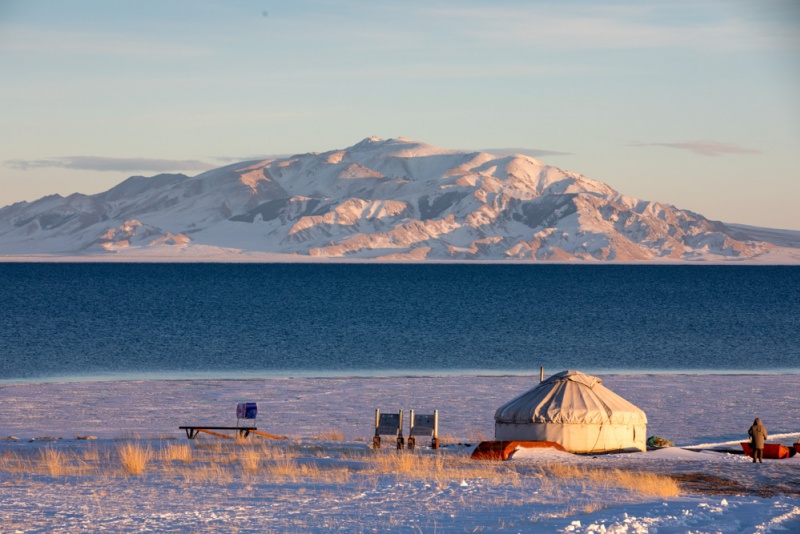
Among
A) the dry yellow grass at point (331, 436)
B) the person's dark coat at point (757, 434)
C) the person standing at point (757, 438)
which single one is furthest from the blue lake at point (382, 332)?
the person's dark coat at point (757, 434)

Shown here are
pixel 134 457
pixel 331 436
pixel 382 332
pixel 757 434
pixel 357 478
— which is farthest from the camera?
pixel 382 332

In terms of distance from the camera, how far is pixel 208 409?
37.6m

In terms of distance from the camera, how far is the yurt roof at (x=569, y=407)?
28312 mm

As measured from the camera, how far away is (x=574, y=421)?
28.3m

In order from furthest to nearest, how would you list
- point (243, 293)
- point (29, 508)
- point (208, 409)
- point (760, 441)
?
point (243, 293) → point (208, 409) → point (760, 441) → point (29, 508)

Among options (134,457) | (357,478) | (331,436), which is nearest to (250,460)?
(134,457)

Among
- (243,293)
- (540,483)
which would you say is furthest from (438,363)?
(243,293)

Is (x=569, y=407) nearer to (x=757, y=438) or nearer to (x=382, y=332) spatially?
(x=757, y=438)

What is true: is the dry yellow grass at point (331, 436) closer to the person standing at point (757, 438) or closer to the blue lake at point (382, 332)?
the person standing at point (757, 438)

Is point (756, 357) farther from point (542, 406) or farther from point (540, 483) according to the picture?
point (540, 483)

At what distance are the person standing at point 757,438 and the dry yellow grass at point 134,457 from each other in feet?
38.8

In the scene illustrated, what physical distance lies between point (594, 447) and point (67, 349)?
45.8 m

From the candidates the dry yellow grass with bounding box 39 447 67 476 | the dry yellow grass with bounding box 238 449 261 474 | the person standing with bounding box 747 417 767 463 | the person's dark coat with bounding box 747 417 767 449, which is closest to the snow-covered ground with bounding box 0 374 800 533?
the dry yellow grass with bounding box 238 449 261 474

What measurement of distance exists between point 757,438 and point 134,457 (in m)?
12.1
